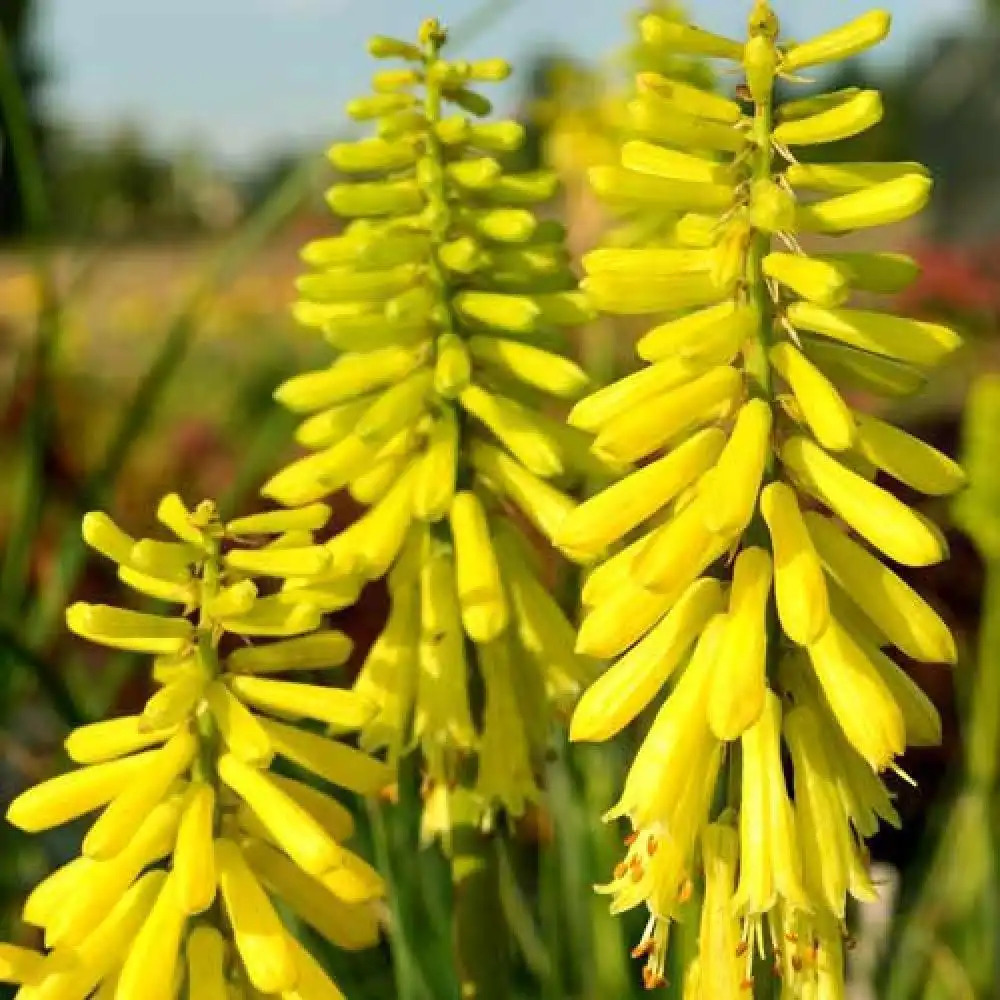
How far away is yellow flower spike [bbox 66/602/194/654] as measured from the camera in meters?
1.44

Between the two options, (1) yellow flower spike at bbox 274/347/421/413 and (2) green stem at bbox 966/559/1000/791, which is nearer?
(1) yellow flower spike at bbox 274/347/421/413

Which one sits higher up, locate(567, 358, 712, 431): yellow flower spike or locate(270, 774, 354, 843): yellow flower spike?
locate(567, 358, 712, 431): yellow flower spike

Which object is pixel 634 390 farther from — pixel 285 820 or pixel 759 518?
pixel 285 820

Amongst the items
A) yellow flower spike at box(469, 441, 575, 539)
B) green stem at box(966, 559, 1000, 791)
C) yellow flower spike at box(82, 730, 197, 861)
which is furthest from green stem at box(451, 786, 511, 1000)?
green stem at box(966, 559, 1000, 791)

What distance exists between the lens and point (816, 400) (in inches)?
56.3

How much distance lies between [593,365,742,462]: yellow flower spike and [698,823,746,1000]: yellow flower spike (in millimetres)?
373

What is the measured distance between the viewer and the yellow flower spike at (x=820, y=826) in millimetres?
1483

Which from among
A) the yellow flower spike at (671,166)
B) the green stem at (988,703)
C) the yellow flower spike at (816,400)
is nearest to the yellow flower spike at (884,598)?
the yellow flower spike at (816,400)

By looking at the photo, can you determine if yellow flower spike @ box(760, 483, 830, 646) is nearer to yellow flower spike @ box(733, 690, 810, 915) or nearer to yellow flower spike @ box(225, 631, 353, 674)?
yellow flower spike @ box(733, 690, 810, 915)

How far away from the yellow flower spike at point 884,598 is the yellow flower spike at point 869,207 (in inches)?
10.7

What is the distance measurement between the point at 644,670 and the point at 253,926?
1.39 feet

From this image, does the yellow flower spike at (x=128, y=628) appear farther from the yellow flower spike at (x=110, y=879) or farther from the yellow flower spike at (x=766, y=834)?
the yellow flower spike at (x=766, y=834)

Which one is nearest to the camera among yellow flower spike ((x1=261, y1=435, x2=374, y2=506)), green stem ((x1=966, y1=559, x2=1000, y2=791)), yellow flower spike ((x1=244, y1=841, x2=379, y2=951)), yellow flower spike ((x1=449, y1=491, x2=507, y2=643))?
yellow flower spike ((x1=244, y1=841, x2=379, y2=951))

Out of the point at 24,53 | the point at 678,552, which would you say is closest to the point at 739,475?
the point at 678,552
